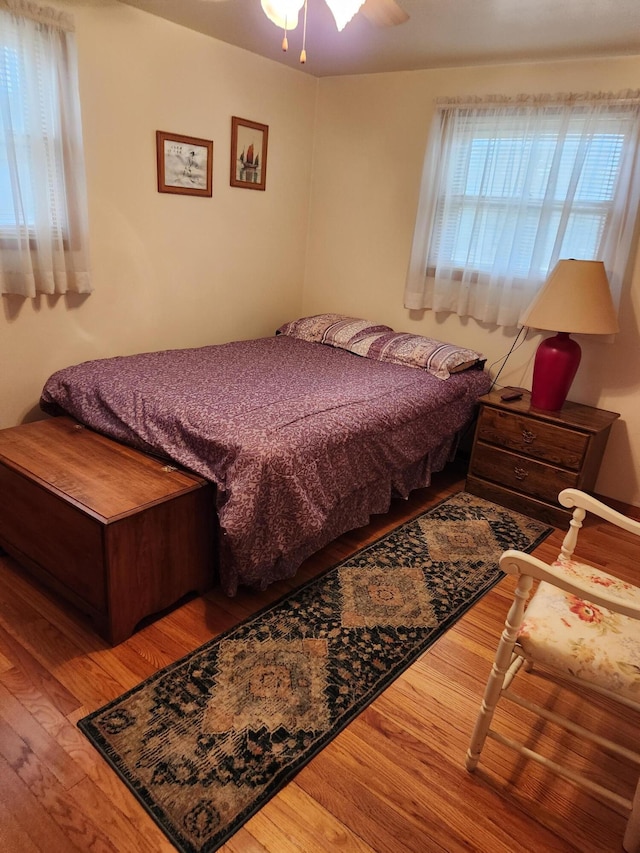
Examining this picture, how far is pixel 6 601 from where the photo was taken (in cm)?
201

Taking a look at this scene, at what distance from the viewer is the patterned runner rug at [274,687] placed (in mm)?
1398

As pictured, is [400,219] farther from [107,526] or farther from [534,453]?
[107,526]

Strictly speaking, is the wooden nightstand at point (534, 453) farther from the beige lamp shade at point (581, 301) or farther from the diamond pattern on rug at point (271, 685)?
the diamond pattern on rug at point (271, 685)

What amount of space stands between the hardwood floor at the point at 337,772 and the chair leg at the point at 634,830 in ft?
0.14

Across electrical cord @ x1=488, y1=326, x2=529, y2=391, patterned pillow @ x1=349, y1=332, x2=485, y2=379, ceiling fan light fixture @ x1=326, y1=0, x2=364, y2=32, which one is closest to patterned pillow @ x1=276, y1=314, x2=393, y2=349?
patterned pillow @ x1=349, y1=332, x2=485, y2=379

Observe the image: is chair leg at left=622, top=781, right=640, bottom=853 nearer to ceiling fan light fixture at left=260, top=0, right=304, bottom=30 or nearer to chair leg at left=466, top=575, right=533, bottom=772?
chair leg at left=466, top=575, right=533, bottom=772

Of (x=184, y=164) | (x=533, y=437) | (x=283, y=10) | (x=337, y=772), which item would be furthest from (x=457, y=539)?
(x=184, y=164)

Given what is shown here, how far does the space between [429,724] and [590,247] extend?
7.92 feet

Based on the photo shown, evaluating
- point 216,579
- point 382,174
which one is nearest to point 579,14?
point 382,174

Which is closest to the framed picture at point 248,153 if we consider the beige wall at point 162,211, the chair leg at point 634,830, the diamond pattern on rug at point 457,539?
the beige wall at point 162,211

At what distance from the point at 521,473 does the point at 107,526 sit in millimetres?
2081

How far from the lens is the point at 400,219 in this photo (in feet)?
11.5

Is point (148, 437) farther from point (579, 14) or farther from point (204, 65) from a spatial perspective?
point (579, 14)

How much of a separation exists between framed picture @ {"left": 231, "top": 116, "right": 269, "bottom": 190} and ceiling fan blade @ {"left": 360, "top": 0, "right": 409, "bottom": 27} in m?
1.49
